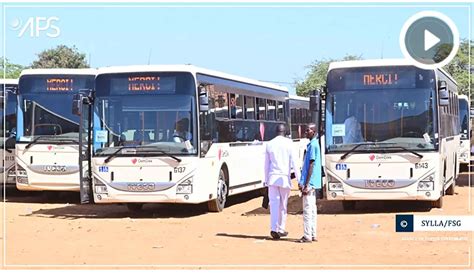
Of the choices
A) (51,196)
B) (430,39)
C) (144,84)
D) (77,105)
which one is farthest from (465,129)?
(430,39)

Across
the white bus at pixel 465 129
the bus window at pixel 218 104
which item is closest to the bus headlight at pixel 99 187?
the bus window at pixel 218 104

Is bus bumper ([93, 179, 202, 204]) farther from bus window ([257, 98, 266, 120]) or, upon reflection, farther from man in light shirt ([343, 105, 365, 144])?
bus window ([257, 98, 266, 120])

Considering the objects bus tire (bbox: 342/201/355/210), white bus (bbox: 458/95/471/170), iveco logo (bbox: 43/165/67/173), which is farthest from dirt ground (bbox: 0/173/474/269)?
white bus (bbox: 458/95/471/170)

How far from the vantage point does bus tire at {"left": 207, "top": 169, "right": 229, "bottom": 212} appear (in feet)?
54.4

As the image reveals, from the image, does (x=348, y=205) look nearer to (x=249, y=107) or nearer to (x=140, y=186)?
(x=249, y=107)

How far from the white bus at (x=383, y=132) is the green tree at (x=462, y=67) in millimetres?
32143

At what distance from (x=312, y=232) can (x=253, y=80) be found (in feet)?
29.7

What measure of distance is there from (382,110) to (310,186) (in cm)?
419

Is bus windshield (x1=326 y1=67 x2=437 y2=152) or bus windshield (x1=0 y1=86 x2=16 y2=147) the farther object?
bus windshield (x1=0 y1=86 x2=16 y2=147)

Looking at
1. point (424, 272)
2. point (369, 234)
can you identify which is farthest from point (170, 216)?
point (424, 272)

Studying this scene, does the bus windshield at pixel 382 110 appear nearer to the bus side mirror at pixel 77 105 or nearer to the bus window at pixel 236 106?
the bus window at pixel 236 106

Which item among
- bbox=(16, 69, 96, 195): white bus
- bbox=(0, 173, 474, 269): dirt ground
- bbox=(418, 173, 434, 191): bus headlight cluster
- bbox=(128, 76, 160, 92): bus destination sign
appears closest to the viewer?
bbox=(0, 173, 474, 269): dirt ground

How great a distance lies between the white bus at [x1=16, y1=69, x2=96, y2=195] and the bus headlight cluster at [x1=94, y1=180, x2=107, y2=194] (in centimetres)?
326

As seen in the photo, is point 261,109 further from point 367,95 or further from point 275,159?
point 275,159
